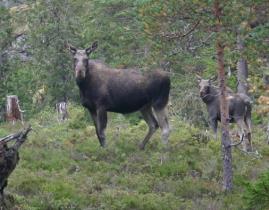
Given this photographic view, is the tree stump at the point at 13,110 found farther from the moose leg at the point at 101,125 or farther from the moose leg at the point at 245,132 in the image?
the moose leg at the point at 245,132

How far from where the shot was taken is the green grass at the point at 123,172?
36.4 ft

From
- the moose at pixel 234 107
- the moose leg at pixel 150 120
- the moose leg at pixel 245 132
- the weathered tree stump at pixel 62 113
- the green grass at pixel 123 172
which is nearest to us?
the green grass at pixel 123 172

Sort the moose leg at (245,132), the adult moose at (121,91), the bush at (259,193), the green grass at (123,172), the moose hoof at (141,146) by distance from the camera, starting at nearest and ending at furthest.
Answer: the bush at (259,193), the green grass at (123,172), the moose hoof at (141,146), the adult moose at (121,91), the moose leg at (245,132)

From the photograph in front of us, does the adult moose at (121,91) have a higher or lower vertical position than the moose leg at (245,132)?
higher

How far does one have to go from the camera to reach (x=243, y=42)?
1141cm

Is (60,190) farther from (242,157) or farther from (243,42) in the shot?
(242,157)

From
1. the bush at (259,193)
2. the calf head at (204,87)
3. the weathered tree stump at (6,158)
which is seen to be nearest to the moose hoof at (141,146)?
the calf head at (204,87)

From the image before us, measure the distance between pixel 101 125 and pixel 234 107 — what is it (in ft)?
11.4

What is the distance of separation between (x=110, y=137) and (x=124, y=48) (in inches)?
463

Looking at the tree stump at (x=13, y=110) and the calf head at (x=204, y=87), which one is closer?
the calf head at (x=204, y=87)

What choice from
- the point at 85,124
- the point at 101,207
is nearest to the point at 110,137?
the point at 85,124

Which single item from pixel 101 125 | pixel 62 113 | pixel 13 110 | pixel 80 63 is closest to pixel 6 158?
pixel 101 125

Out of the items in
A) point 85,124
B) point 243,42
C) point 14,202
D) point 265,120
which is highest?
point 243,42

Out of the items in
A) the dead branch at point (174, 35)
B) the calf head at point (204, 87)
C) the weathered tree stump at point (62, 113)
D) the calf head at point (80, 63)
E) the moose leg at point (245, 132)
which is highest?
the dead branch at point (174, 35)
